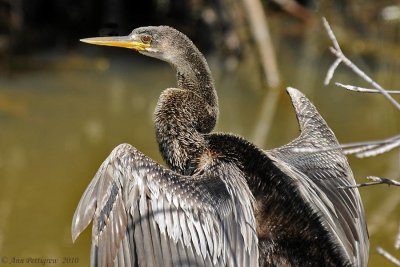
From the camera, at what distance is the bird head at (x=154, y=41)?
16.1ft

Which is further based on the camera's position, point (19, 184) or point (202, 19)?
point (202, 19)

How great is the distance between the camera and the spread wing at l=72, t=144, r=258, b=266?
12.9ft

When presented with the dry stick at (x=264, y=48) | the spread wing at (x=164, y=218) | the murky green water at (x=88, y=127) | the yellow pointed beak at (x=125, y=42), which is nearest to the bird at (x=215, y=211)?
the spread wing at (x=164, y=218)

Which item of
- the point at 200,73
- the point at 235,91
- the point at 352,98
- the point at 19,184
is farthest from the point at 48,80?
the point at 200,73

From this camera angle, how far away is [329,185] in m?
4.56

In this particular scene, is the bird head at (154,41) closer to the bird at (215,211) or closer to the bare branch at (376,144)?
the bird at (215,211)

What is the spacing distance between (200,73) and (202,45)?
6.67 metres

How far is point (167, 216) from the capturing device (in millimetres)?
3969

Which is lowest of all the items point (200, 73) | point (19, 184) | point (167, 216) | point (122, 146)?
point (19, 184)

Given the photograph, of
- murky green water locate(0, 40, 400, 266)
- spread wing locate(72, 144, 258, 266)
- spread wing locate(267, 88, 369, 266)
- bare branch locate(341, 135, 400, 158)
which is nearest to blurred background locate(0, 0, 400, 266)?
murky green water locate(0, 40, 400, 266)

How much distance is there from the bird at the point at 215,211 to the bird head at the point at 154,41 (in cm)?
58

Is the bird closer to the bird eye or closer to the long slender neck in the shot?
the long slender neck

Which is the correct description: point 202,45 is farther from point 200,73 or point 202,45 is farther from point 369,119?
point 200,73

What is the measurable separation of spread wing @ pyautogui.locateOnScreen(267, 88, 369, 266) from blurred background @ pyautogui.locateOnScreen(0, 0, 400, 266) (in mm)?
1492
